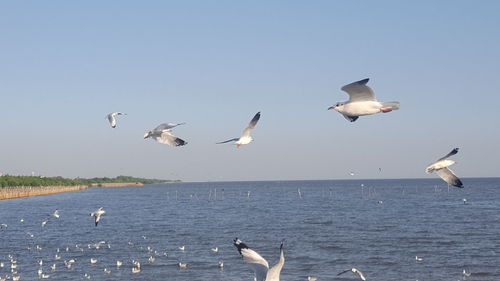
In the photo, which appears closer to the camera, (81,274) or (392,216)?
(81,274)

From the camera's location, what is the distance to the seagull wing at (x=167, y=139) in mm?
15344

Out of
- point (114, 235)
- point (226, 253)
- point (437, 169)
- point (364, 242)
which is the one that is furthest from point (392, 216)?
point (437, 169)

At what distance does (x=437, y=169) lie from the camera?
1430 cm

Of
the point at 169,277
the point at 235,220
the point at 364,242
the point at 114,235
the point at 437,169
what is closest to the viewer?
the point at 437,169

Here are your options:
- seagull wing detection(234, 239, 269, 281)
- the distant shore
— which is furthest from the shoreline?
seagull wing detection(234, 239, 269, 281)

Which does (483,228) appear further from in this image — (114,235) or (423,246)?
(114,235)

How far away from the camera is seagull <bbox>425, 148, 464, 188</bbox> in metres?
14.1

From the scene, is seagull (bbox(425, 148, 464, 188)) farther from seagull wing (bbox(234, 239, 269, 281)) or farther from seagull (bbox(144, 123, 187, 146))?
seagull (bbox(144, 123, 187, 146))

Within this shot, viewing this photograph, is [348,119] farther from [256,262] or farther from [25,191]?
[25,191]

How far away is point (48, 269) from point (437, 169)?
2778 cm

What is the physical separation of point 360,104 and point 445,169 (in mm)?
3136

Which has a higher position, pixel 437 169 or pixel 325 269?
pixel 437 169

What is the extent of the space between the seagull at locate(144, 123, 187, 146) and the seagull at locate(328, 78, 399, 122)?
424cm

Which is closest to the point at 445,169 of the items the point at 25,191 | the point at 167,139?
the point at 167,139
